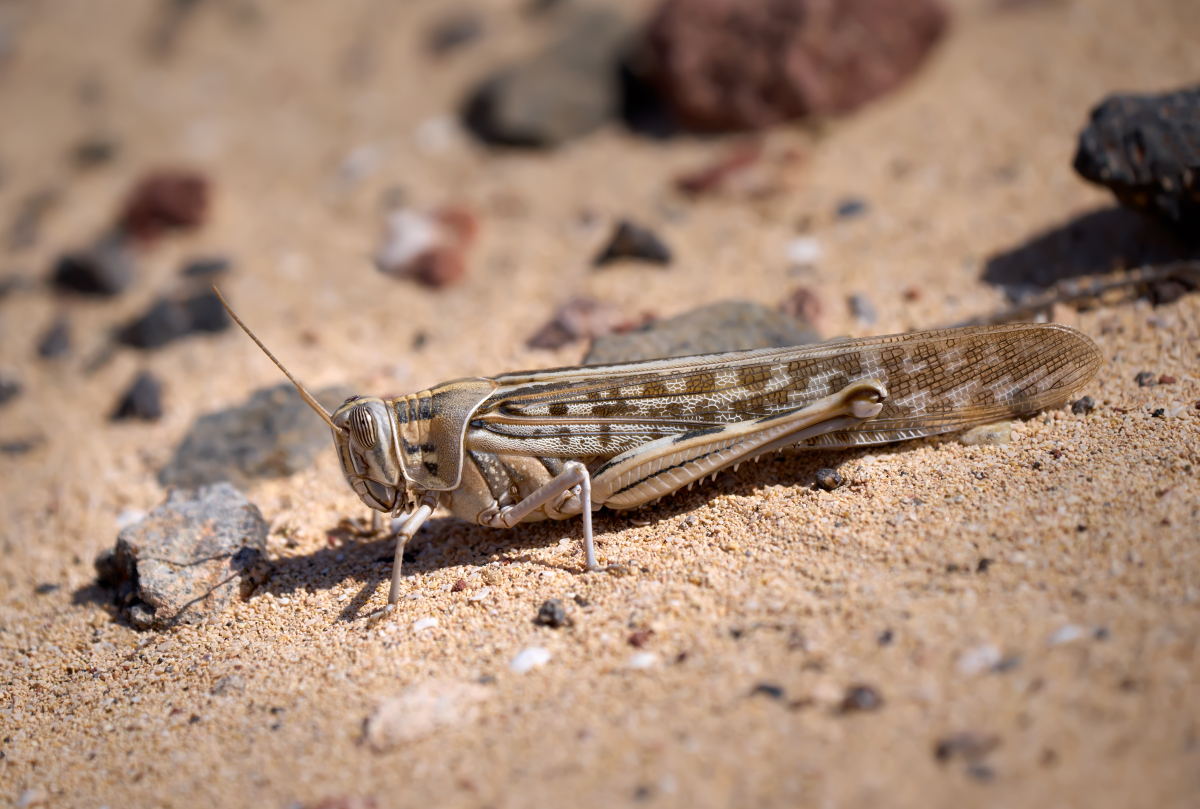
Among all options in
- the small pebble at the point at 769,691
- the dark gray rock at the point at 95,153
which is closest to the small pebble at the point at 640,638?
the small pebble at the point at 769,691

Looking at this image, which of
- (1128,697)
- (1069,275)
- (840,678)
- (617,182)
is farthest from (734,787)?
(617,182)

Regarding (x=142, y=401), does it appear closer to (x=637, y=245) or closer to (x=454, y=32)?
(x=637, y=245)

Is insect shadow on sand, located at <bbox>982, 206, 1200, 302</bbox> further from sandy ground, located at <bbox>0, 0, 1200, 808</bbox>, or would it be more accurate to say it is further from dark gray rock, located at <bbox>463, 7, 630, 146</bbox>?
dark gray rock, located at <bbox>463, 7, 630, 146</bbox>

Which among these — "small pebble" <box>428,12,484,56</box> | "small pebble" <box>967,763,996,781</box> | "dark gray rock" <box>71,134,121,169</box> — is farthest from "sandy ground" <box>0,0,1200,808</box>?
"small pebble" <box>428,12,484,56</box>

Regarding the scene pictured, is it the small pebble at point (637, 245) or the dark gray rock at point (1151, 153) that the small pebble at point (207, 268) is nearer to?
the small pebble at point (637, 245)

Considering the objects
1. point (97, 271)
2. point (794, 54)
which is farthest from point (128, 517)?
point (794, 54)

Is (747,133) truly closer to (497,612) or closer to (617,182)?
(617,182)
